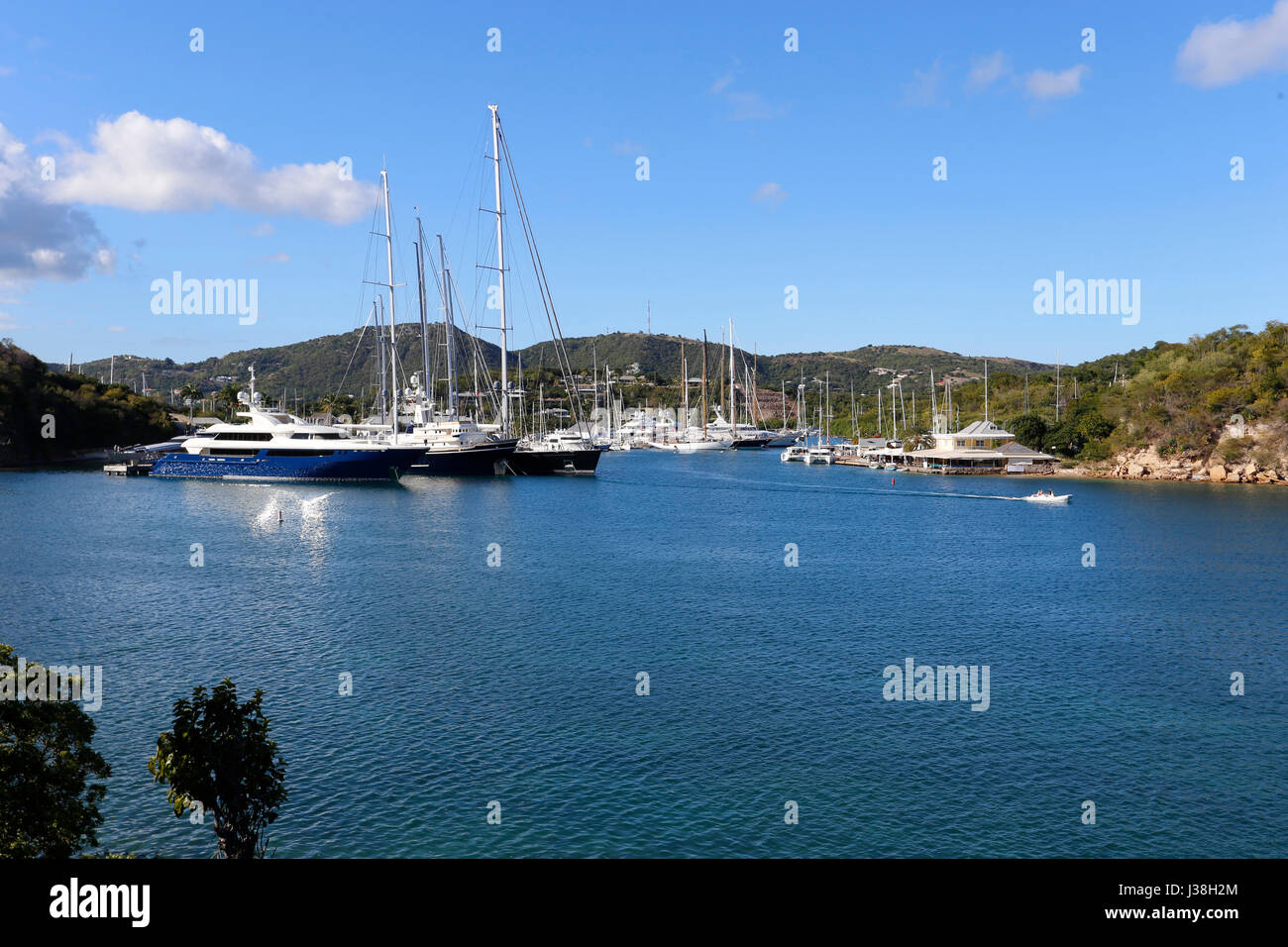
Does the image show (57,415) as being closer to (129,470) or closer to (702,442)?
(129,470)

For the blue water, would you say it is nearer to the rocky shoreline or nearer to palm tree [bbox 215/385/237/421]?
the rocky shoreline

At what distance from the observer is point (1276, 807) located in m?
19.8

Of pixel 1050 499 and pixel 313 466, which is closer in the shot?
pixel 1050 499

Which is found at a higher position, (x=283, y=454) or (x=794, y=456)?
(x=283, y=454)

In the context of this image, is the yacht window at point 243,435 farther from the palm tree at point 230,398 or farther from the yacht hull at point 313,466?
the palm tree at point 230,398

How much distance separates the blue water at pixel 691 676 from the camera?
1891 cm

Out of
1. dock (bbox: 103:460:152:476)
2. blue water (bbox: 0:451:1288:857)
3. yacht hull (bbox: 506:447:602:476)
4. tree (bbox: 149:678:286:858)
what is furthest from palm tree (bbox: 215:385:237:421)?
tree (bbox: 149:678:286:858)

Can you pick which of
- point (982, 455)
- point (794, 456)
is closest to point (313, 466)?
point (794, 456)

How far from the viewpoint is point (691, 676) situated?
1124 inches

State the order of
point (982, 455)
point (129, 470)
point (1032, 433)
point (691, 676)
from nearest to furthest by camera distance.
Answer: point (691, 676), point (129, 470), point (982, 455), point (1032, 433)

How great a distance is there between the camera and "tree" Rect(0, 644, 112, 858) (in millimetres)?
12883

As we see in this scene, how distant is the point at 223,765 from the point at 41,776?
258cm

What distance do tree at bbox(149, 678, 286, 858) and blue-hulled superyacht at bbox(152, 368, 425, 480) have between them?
260ft
